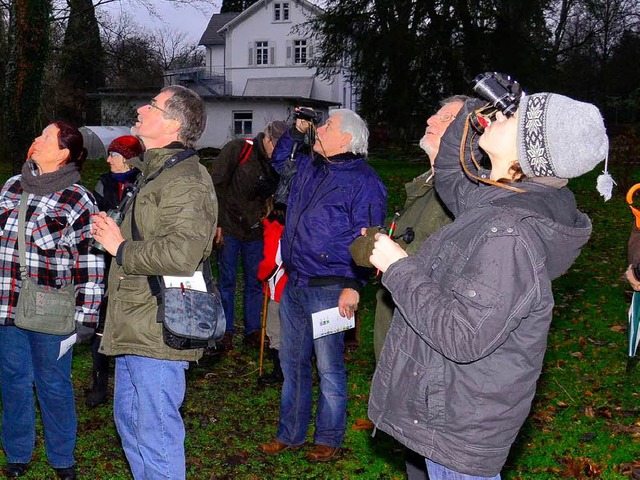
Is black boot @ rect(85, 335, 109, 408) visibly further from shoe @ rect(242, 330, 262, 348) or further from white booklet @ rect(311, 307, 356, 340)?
white booklet @ rect(311, 307, 356, 340)

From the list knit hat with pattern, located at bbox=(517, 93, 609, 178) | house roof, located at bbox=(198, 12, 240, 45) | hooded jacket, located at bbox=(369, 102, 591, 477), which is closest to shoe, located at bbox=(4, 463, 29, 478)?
hooded jacket, located at bbox=(369, 102, 591, 477)

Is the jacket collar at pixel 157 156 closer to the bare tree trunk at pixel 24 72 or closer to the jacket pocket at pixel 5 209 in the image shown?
the jacket pocket at pixel 5 209

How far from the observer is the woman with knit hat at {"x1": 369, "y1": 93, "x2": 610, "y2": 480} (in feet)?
8.18

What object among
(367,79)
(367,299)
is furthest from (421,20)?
(367,299)

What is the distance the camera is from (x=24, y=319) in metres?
4.38

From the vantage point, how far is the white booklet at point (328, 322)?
497 cm

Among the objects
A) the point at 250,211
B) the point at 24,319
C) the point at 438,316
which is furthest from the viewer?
the point at 250,211

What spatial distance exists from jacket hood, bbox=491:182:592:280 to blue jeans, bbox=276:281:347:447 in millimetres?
2475

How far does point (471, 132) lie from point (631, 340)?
2.72 metres

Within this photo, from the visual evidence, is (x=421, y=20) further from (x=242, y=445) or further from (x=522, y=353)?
(x=522, y=353)

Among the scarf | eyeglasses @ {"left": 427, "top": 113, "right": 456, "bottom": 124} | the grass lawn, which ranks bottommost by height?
the grass lawn

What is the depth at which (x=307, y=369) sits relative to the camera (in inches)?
209

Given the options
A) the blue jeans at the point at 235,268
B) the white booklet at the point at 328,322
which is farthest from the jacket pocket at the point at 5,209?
the blue jeans at the point at 235,268

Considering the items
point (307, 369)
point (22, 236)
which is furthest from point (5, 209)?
point (307, 369)
